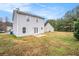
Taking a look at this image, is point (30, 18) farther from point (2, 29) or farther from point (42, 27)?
point (2, 29)

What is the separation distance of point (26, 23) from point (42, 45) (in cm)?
40

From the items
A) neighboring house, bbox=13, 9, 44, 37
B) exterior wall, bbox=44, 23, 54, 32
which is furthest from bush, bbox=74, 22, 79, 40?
neighboring house, bbox=13, 9, 44, 37

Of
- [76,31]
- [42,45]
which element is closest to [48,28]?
[42,45]

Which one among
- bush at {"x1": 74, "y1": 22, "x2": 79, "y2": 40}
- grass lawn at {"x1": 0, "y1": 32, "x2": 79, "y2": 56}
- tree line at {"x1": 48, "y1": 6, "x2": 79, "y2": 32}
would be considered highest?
tree line at {"x1": 48, "y1": 6, "x2": 79, "y2": 32}

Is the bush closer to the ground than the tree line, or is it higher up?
closer to the ground

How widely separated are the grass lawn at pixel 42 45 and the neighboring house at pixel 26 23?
92 millimetres

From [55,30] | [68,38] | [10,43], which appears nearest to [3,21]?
[10,43]

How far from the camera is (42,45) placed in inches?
117

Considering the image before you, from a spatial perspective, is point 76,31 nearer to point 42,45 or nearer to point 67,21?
point 67,21

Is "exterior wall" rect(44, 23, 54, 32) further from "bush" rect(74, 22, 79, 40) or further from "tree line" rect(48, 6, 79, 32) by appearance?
"bush" rect(74, 22, 79, 40)

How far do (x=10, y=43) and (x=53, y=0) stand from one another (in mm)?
891

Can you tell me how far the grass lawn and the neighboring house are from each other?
3.6 inches

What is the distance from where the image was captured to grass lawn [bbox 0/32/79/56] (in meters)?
2.94

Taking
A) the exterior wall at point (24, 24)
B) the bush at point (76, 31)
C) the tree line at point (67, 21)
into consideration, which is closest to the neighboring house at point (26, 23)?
the exterior wall at point (24, 24)
